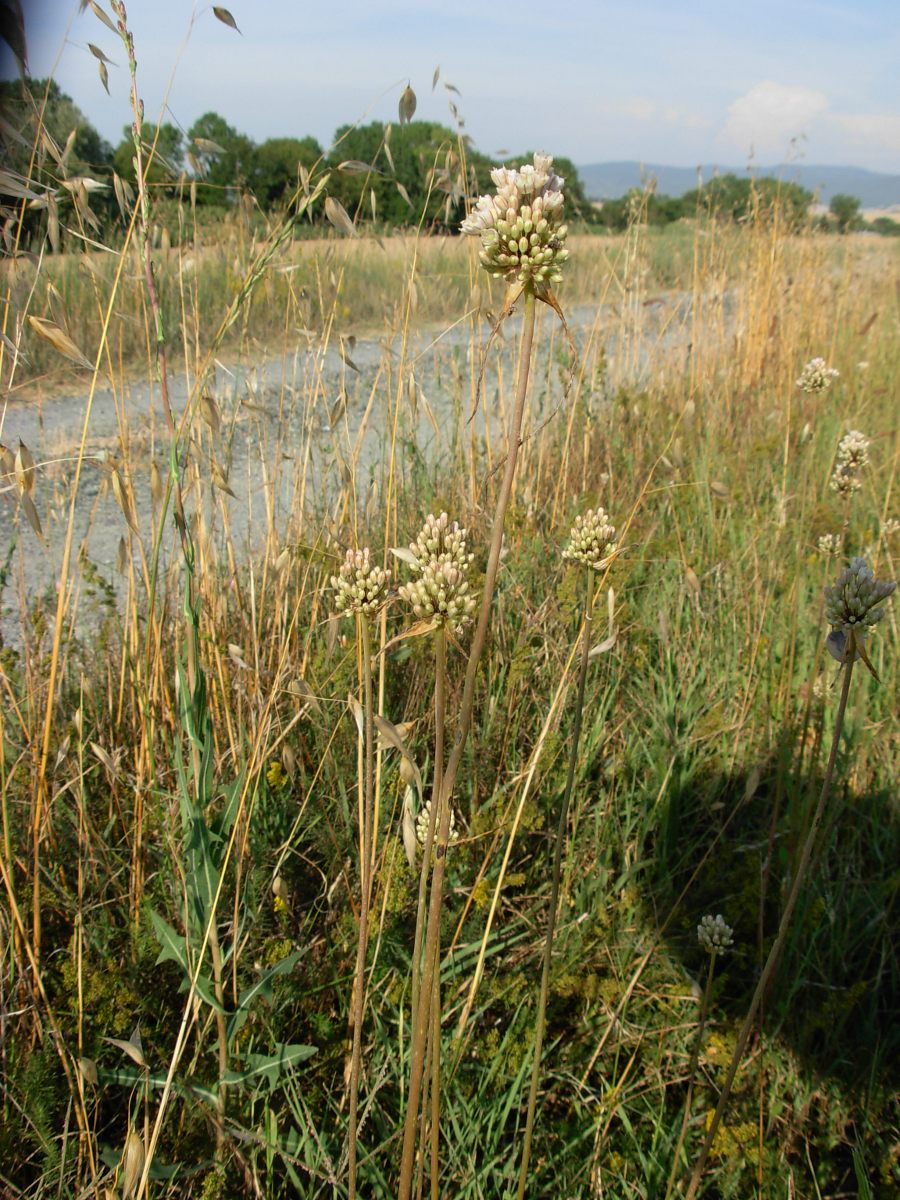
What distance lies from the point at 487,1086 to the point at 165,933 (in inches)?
24.8

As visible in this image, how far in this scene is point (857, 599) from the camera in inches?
41.9

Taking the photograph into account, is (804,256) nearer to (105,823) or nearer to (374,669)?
(374,669)

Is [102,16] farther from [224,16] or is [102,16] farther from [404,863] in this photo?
[404,863]

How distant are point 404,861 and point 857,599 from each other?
0.96 m

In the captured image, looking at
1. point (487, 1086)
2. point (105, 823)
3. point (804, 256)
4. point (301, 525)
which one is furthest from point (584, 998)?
point (804, 256)

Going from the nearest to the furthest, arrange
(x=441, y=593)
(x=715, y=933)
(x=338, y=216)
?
(x=441, y=593), (x=715, y=933), (x=338, y=216)

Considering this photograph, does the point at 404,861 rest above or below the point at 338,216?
below

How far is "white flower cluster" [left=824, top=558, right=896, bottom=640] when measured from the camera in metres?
1.04

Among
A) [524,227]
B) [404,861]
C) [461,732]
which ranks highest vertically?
[524,227]

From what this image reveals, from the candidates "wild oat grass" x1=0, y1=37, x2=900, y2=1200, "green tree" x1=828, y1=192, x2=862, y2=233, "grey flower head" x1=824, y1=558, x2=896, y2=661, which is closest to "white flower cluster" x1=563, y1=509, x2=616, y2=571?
"wild oat grass" x1=0, y1=37, x2=900, y2=1200

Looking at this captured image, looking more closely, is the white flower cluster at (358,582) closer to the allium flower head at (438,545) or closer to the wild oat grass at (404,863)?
the wild oat grass at (404,863)

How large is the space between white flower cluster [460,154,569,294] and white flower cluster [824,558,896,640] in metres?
0.61

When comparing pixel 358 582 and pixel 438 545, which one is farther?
pixel 358 582

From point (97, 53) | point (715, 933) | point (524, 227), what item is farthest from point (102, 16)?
point (715, 933)
